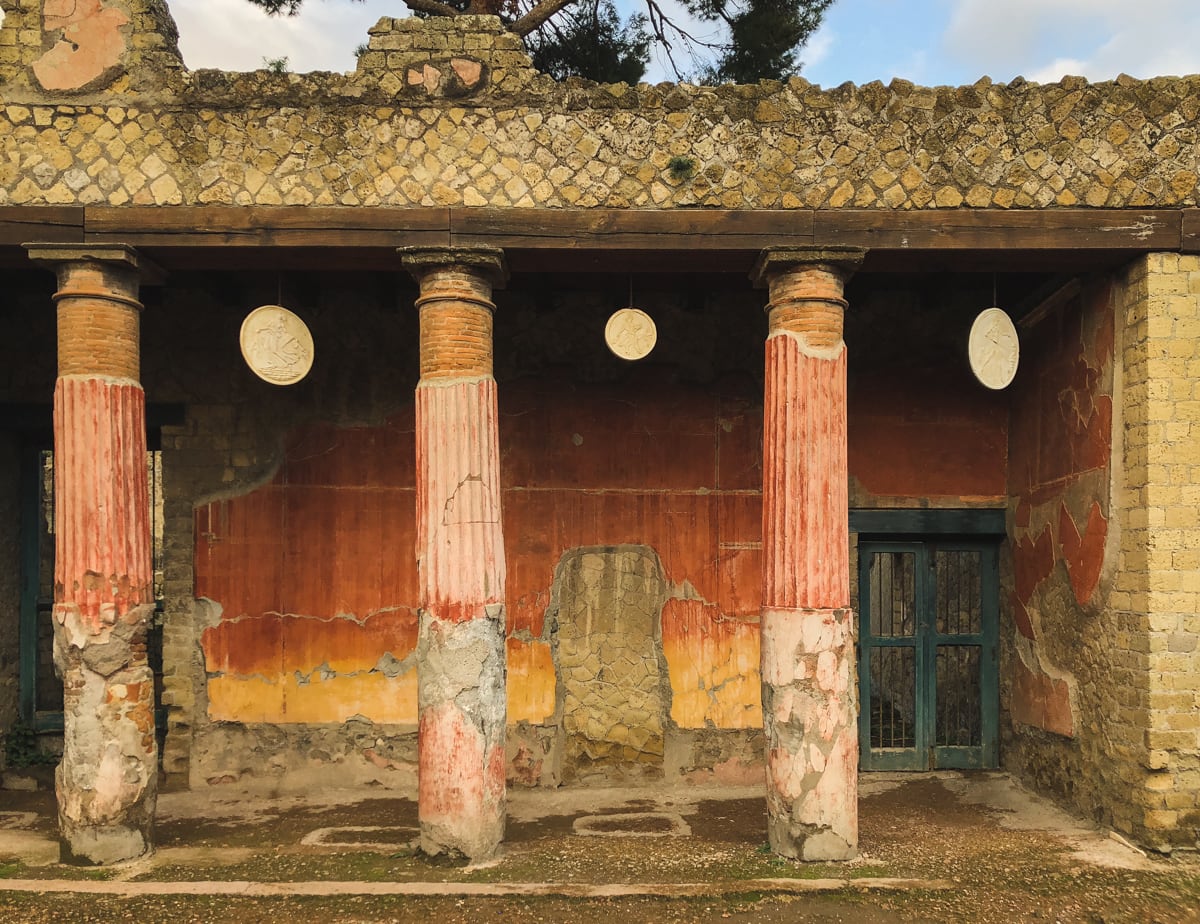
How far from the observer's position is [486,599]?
16.5ft

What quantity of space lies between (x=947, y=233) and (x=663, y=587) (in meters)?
3.10

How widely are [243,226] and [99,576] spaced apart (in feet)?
6.80

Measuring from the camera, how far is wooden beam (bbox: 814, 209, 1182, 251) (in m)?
5.08

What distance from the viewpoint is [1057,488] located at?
6.08 m

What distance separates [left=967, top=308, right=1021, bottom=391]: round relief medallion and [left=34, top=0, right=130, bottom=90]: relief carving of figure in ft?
17.0

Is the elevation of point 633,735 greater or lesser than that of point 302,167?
lesser

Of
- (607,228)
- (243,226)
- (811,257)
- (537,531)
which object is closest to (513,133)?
(607,228)

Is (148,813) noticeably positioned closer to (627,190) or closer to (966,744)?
(627,190)

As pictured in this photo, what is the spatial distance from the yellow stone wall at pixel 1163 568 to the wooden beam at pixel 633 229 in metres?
2.09

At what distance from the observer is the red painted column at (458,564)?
4949 mm

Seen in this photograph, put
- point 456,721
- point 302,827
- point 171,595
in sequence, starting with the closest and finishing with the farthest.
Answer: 1. point 456,721
2. point 302,827
3. point 171,595

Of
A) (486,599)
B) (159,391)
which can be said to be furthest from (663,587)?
(159,391)

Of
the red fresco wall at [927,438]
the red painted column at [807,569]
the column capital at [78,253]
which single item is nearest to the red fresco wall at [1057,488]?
the red fresco wall at [927,438]

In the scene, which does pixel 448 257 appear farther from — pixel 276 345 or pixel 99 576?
pixel 99 576
